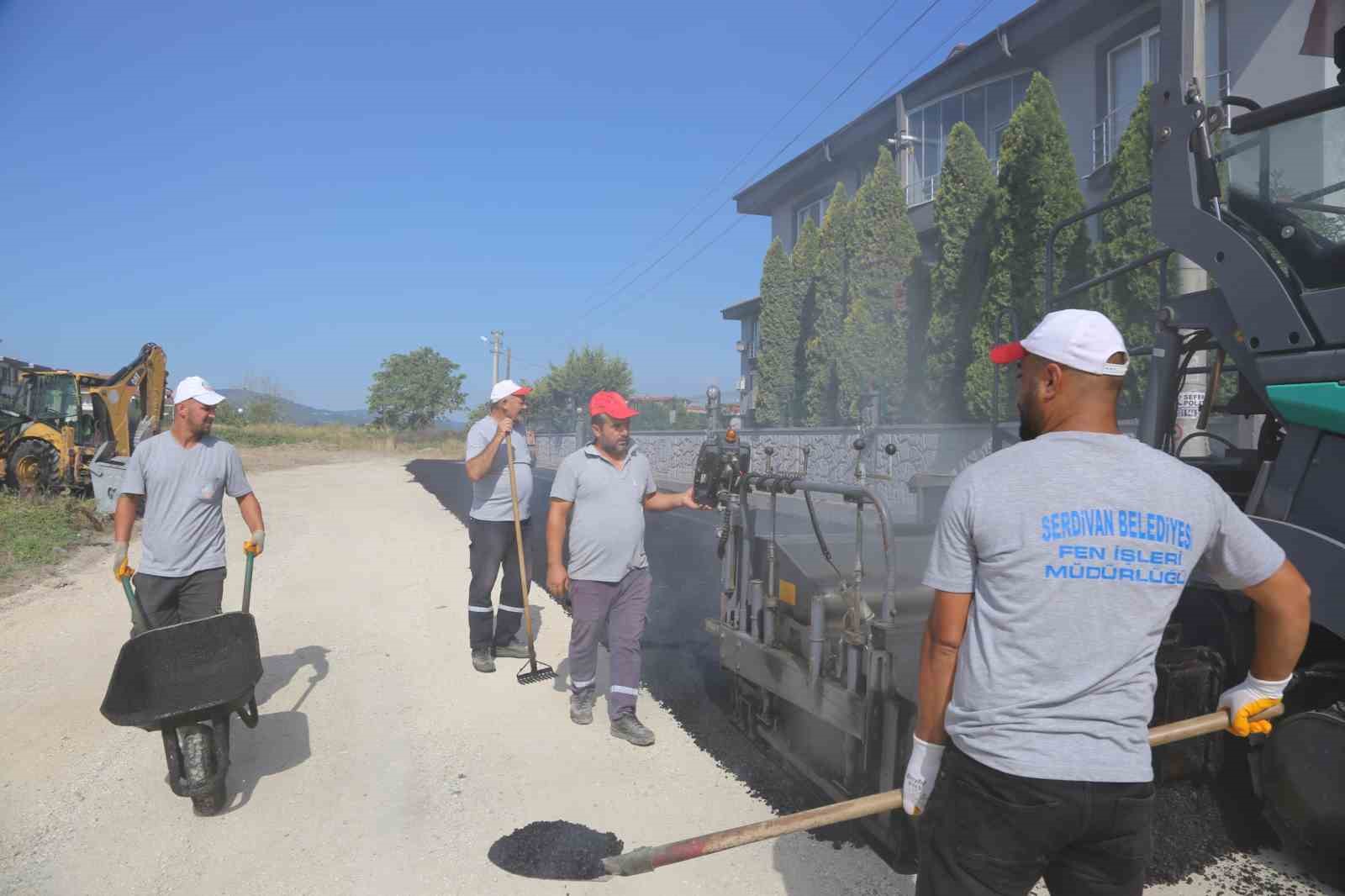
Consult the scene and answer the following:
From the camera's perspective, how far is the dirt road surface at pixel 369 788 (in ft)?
11.1

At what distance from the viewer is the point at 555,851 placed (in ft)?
11.7

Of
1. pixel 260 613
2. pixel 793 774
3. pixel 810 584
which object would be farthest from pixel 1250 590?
pixel 260 613

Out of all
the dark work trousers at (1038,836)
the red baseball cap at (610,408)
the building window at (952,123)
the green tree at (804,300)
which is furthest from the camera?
the green tree at (804,300)

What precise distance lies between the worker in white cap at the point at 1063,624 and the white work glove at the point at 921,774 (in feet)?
0.36

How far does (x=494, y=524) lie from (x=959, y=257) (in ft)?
44.8

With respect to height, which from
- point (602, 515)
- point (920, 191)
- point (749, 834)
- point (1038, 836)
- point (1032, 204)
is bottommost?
point (749, 834)


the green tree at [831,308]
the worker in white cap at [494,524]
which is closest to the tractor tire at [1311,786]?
the worker in white cap at [494,524]

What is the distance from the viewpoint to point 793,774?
13.8 ft

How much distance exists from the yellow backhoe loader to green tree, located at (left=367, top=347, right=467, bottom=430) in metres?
43.6

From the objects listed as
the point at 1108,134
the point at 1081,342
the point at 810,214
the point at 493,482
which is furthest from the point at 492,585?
the point at 810,214

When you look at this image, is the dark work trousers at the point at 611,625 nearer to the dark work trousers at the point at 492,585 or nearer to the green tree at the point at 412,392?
the dark work trousers at the point at 492,585

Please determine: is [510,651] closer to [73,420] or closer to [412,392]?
[73,420]

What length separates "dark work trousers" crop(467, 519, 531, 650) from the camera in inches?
241

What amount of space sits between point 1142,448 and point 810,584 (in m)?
2.35
